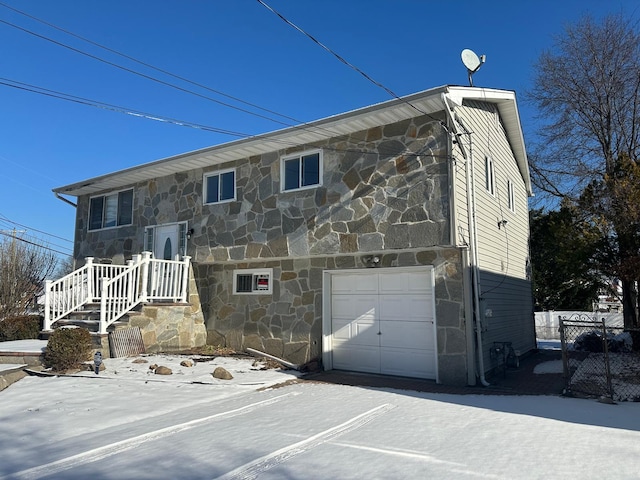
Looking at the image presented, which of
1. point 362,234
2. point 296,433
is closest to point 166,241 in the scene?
point 362,234

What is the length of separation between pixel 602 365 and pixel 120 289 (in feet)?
35.9

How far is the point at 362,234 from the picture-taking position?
9.16 metres

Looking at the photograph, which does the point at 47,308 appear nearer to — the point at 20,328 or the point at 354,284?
the point at 20,328

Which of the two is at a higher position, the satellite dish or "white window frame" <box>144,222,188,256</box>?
the satellite dish

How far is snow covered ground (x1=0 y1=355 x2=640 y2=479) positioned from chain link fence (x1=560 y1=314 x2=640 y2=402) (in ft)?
1.93

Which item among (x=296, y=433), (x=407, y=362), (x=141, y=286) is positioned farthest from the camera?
(x=141, y=286)

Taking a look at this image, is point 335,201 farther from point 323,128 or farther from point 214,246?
point 214,246

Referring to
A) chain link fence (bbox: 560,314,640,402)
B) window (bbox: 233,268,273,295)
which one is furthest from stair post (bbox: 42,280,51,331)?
chain link fence (bbox: 560,314,640,402)

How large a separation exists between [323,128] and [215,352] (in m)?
5.77

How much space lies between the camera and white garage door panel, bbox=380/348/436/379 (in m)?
8.88

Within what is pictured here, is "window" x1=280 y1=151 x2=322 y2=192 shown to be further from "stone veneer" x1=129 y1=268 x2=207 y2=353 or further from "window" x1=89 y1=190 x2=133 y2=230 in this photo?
"window" x1=89 y1=190 x2=133 y2=230

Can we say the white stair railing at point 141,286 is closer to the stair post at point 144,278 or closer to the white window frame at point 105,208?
the stair post at point 144,278

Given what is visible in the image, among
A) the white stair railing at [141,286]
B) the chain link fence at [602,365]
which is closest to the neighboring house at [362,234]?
the white stair railing at [141,286]

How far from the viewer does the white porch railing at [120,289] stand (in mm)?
10255
